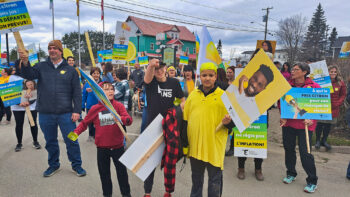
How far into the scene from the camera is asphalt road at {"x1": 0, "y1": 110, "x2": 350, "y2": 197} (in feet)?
11.5

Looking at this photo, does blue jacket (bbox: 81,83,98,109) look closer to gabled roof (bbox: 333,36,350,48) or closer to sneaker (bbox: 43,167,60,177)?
sneaker (bbox: 43,167,60,177)

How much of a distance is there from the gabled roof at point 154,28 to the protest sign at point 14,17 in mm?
40962

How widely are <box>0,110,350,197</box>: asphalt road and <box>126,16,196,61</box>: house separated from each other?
36.7 meters

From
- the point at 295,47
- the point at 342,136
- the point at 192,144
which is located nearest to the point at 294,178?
the point at 192,144

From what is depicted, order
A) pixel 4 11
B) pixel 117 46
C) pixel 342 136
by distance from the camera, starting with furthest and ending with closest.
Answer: pixel 117 46 < pixel 342 136 < pixel 4 11

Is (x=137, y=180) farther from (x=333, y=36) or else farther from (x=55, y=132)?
(x=333, y=36)

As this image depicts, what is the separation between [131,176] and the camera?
13.3 feet

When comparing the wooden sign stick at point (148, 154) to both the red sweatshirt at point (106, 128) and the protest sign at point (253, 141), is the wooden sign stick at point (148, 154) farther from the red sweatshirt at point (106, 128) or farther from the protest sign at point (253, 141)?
the protest sign at point (253, 141)

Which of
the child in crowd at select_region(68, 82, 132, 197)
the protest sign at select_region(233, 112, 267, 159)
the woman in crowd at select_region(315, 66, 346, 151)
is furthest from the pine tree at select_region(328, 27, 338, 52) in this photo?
the child in crowd at select_region(68, 82, 132, 197)

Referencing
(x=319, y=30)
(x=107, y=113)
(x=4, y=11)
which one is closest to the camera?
(x=107, y=113)

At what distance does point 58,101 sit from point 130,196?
189 centimetres

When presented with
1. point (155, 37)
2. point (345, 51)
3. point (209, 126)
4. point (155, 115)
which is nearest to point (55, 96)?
point (155, 115)

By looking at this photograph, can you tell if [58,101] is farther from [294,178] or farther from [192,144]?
[294,178]

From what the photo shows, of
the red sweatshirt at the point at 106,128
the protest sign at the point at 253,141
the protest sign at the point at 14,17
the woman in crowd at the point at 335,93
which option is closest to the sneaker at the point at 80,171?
the red sweatshirt at the point at 106,128
